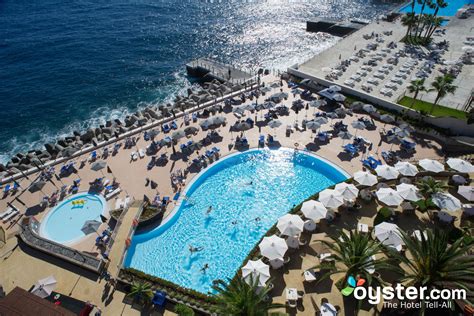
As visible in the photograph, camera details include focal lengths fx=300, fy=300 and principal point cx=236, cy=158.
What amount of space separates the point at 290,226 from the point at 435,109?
1205 inches

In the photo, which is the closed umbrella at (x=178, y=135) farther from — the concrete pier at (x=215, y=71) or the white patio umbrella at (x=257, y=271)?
the concrete pier at (x=215, y=71)

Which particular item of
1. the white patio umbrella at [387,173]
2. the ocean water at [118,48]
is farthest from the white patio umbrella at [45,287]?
A: the ocean water at [118,48]

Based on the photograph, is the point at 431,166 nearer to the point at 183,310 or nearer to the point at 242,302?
the point at 242,302

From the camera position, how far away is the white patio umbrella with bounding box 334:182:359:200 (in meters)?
26.9

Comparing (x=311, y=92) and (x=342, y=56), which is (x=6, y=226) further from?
(x=342, y=56)

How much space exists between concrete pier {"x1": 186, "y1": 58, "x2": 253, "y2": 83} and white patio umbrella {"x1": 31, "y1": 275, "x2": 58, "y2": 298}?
1620 inches

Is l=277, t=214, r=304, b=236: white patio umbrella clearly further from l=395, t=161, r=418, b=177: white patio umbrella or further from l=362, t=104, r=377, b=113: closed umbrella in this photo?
l=362, t=104, r=377, b=113: closed umbrella

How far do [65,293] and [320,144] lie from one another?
3004cm

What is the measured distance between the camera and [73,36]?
7938 cm

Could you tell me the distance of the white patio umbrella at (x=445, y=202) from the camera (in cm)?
2541

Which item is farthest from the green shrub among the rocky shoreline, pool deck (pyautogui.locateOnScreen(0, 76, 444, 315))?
the rocky shoreline

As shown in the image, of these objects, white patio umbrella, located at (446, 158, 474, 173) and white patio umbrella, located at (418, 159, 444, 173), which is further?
white patio umbrella, located at (418, 159, 444, 173)

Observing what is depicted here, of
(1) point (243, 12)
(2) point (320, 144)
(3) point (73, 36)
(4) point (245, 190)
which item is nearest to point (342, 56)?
(2) point (320, 144)

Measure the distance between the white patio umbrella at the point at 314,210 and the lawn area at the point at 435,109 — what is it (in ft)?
81.9
